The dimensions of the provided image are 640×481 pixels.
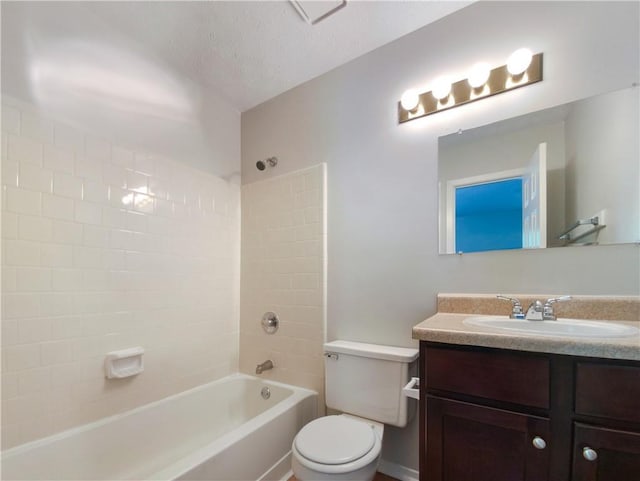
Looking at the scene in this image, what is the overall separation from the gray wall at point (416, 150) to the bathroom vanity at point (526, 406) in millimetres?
457

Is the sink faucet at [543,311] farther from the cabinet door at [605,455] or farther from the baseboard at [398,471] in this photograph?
the baseboard at [398,471]

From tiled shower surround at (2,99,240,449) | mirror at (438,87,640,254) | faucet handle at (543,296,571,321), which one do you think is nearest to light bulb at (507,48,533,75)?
mirror at (438,87,640,254)

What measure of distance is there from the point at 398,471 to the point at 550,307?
118 cm

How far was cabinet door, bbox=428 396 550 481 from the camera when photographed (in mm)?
909

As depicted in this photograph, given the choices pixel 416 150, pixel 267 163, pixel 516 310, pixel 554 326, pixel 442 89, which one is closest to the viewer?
pixel 554 326

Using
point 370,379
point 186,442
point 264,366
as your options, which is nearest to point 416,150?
point 370,379

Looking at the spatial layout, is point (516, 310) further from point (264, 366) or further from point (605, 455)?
point (264, 366)

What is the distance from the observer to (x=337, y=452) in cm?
124

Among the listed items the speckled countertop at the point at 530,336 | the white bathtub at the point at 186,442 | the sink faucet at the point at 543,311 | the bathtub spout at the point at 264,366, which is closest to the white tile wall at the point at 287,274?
the bathtub spout at the point at 264,366

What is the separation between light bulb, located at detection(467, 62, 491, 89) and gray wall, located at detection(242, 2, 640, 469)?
56mm

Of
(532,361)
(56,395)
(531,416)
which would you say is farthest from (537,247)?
(56,395)

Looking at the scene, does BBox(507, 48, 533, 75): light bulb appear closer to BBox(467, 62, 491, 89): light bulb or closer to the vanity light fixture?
the vanity light fixture

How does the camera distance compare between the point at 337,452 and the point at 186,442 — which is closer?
the point at 337,452

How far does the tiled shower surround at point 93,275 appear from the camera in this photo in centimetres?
132
